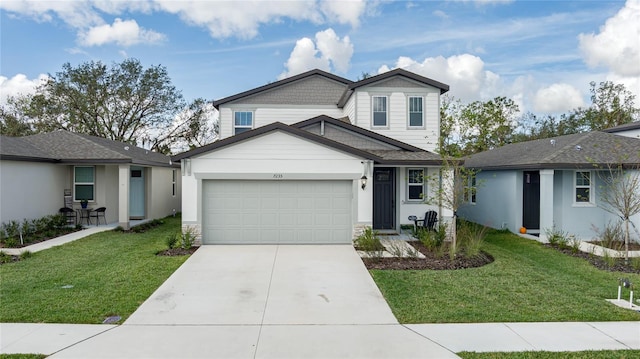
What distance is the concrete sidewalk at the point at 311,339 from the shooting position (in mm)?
5266

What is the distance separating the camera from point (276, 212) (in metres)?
12.5

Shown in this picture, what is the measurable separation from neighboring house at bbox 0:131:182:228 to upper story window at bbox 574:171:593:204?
16337 millimetres

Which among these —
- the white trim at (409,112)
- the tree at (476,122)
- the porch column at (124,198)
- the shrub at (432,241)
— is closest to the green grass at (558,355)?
the shrub at (432,241)

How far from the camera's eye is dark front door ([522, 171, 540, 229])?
15.6 m

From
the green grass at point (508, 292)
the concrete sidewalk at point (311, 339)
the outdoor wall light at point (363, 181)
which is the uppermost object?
the outdoor wall light at point (363, 181)

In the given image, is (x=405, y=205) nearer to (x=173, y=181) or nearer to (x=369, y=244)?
(x=369, y=244)

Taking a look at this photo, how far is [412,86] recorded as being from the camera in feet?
52.3

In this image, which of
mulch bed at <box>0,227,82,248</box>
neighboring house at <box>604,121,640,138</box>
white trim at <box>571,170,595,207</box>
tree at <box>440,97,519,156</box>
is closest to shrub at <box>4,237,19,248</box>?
mulch bed at <box>0,227,82,248</box>

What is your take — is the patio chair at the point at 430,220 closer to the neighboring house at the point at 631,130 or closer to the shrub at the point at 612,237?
the shrub at the point at 612,237

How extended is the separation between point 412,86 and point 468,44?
785 centimetres

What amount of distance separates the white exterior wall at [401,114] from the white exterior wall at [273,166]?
395 centimetres

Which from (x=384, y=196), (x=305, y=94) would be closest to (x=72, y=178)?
(x=305, y=94)

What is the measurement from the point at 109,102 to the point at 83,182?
18486 millimetres

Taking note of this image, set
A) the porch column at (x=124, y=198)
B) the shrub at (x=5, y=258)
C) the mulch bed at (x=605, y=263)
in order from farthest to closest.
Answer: the porch column at (x=124, y=198)
the shrub at (x=5, y=258)
the mulch bed at (x=605, y=263)
